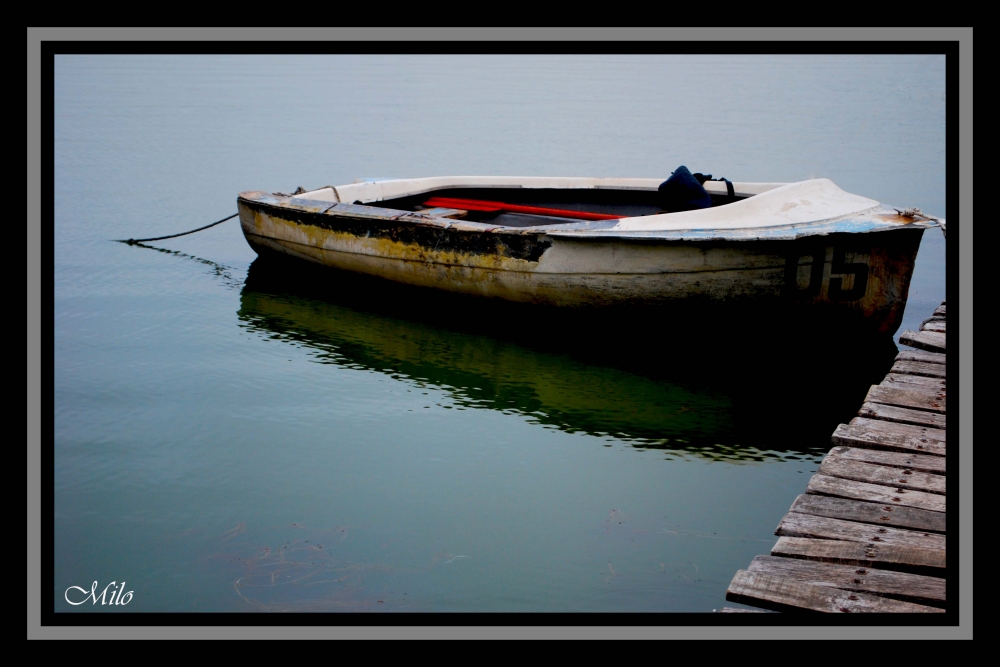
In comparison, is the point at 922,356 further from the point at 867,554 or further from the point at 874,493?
the point at 867,554

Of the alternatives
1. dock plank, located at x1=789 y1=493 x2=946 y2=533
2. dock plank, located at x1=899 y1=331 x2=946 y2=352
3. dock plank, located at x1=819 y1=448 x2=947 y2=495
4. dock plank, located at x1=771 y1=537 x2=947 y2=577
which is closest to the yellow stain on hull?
dock plank, located at x1=899 y1=331 x2=946 y2=352

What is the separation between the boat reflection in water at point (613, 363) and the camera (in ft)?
15.7

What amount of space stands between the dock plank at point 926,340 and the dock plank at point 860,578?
251 centimetres

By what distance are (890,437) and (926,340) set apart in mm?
1573

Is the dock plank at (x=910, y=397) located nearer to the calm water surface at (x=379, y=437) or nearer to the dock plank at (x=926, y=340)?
the calm water surface at (x=379, y=437)

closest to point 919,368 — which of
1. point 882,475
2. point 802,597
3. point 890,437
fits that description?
point 890,437

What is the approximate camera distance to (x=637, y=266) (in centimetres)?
562


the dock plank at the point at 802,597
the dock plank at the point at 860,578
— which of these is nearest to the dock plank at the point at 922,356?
the dock plank at the point at 860,578

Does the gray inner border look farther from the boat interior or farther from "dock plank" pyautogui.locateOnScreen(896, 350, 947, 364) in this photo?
the boat interior

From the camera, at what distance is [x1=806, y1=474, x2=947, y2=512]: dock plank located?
122 inches
